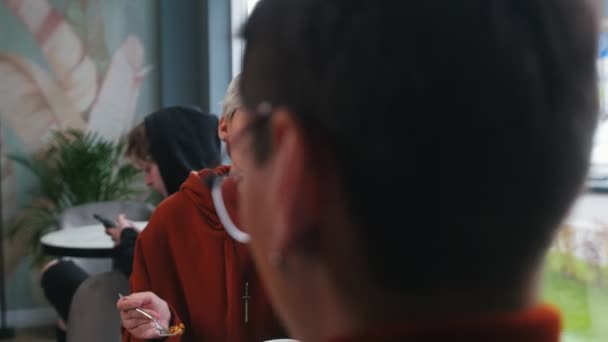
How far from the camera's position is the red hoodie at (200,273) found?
1.50 metres

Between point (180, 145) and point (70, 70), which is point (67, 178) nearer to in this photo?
point (70, 70)

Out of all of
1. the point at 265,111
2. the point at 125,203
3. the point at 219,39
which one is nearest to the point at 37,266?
the point at 125,203

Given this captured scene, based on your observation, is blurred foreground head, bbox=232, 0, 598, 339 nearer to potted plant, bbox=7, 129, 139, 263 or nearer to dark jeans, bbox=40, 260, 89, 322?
dark jeans, bbox=40, 260, 89, 322

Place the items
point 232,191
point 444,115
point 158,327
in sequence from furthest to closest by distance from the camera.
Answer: point 158,327 < point 232,191 < point 444,115

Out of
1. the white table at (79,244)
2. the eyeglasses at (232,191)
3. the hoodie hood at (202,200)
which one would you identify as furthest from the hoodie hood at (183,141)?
the eyeglasses at (232,191)

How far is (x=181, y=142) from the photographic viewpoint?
245 centimetres

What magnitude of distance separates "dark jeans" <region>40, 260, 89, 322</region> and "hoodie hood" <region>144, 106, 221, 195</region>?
3.32 ft

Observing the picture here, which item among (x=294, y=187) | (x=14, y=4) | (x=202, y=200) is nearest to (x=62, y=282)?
(x=202, y=200)

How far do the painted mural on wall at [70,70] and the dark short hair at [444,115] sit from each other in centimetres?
458

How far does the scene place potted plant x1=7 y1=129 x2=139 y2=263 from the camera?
451 cm

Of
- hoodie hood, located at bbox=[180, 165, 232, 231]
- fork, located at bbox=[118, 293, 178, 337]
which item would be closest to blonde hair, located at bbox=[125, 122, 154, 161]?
hoodie hood, located at bbox=[180, 165, 232, 231]

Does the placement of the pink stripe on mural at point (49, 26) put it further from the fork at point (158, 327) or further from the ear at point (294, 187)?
the ear at point (294, 187)

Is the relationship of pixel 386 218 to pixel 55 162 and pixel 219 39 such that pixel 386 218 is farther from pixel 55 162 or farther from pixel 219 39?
pixel 55 162

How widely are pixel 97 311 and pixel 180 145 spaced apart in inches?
26.0
